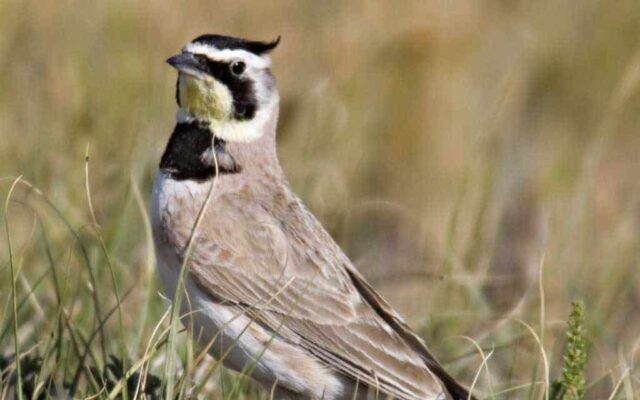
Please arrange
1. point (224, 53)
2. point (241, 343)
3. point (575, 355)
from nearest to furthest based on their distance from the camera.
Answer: point (575, 355)
point (241, 343)
point (224, 53)

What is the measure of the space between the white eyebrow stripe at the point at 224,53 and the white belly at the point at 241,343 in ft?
1.82

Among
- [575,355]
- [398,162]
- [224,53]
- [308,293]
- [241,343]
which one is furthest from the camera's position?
[398,162]

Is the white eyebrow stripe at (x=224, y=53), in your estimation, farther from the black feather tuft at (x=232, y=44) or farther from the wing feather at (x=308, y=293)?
the wing feather at (x=308, y=293)

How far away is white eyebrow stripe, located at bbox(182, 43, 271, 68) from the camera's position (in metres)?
5.85

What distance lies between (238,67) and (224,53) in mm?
104

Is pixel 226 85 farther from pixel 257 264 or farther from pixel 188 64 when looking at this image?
pixel 257 264

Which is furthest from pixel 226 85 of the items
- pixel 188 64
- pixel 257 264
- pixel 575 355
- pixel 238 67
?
pixel 575 355

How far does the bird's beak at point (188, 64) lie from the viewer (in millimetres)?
5770

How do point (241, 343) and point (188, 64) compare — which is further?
point (188, 64)

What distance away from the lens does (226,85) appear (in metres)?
5.93

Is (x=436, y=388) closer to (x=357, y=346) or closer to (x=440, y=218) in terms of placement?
(x=357, y=346)

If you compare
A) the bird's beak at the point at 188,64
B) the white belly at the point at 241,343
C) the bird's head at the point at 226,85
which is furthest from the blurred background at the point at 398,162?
the bird's beak at the point at 188,64

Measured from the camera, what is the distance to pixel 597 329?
642 centimetres

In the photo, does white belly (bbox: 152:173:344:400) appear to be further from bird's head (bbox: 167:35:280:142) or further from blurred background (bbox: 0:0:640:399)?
bird's head (bbox: 167:35:280:142)
